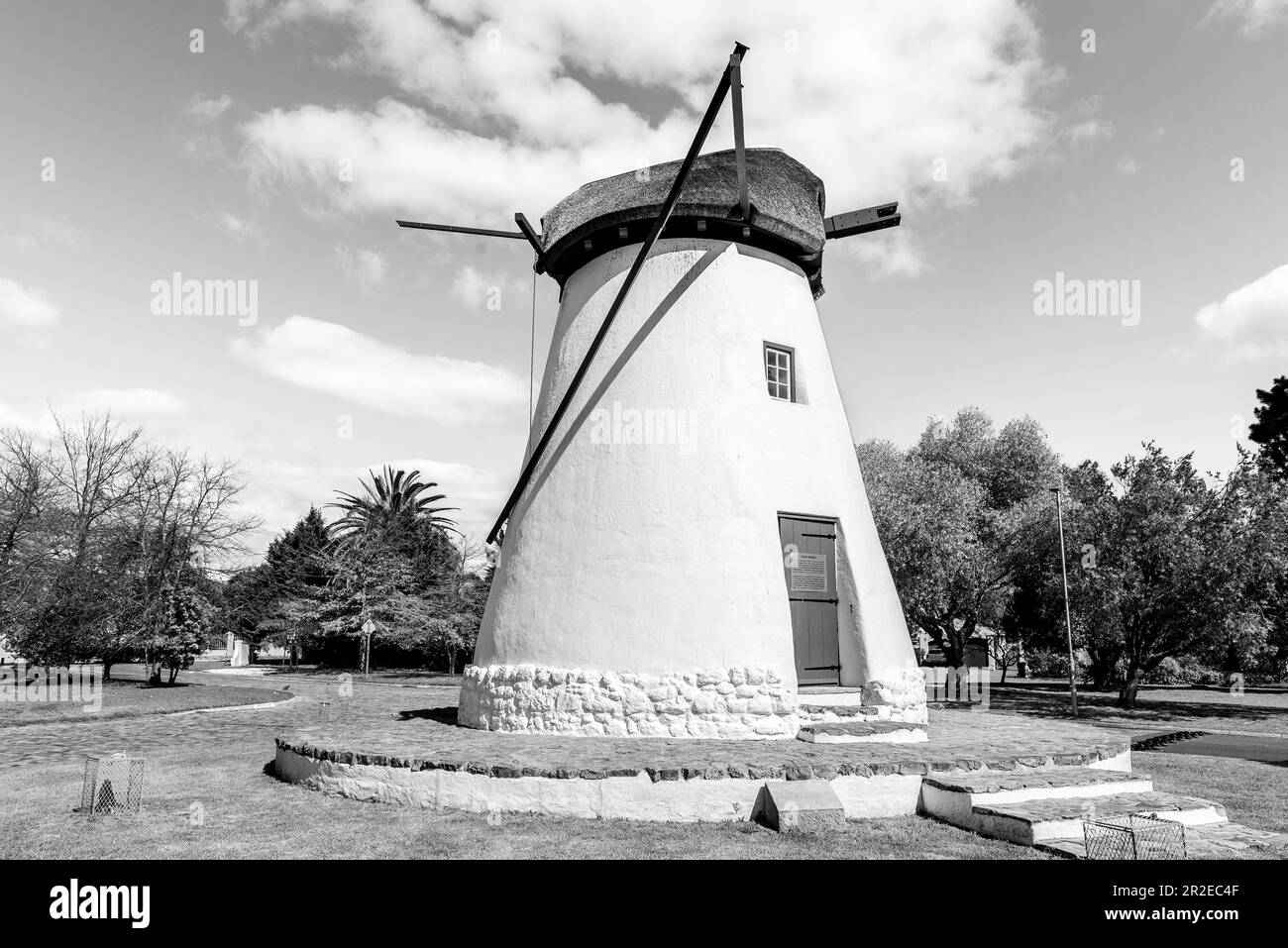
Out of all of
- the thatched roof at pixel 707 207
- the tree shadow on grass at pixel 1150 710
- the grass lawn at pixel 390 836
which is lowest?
the tree shadow on grass at pixel 1150 710

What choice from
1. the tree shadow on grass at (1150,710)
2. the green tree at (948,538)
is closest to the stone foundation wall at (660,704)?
the tree shadow on grass at (1150,710)

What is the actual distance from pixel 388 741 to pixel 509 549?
123 inches

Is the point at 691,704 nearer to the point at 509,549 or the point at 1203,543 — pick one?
the point at 509,549

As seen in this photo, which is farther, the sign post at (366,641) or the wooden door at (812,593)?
the sign post at (366,641)

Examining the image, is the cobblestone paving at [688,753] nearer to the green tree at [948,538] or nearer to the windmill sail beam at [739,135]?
the windmill sail beam at [739,135]

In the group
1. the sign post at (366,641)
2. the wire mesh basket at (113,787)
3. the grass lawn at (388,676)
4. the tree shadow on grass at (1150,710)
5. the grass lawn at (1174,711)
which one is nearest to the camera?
the wire mesh basket at (113,787)

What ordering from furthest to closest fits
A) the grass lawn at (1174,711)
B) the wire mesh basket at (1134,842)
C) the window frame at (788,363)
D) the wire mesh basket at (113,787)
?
the grass lawn at (1174,711) < the window frame at (788,363) < the wire mesh basket at (113,787) < the wire mesh basket at (1134,842)

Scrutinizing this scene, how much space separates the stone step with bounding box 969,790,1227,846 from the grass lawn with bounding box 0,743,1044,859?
0.16m

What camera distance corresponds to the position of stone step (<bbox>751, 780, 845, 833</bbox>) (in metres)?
6.25

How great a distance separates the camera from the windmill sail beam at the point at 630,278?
9.00 m

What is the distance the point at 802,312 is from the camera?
11.4 m

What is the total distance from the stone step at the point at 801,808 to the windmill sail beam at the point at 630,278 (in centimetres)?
548

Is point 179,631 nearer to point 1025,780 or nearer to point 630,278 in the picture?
point 630,278

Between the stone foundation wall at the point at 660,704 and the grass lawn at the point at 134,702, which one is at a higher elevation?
the stone foundation wall at the point at 660,704
